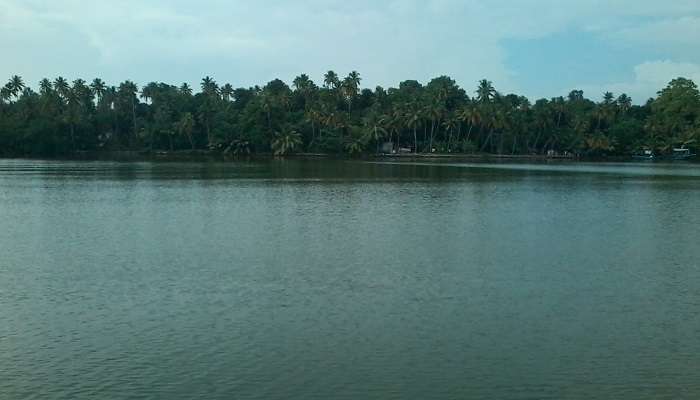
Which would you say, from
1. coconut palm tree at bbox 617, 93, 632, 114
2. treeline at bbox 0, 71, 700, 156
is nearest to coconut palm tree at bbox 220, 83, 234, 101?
treeline at bbox 0, 71, 700, 156

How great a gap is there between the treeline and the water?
103 metres

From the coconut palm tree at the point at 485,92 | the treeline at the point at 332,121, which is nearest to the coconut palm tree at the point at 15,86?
the treeline at the point at 332,121

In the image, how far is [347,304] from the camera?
2005 centimetres

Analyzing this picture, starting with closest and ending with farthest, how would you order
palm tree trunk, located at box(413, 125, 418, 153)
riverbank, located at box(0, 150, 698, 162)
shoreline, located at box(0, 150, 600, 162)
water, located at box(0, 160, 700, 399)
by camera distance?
water, located at box(0, 160, 700, 399) < riverbank, located at box(0, 150, 698, 162) < shoreline, located at box(0, 150, 600, 162) < palm tree trunk, located at box(413, 125, 418, 153)

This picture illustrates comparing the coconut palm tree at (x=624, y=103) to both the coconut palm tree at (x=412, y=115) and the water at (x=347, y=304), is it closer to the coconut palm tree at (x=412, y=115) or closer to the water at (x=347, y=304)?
the coconut palm tree at (x=412, y=115)

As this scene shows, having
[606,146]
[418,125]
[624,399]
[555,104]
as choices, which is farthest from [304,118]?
[624,399]

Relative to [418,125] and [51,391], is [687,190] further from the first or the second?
[418,125]

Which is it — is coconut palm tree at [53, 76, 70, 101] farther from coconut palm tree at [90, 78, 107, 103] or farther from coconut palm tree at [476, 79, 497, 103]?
coconut palm tree at [476, 79, 497, 103]

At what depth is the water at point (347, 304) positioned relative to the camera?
14.2 m

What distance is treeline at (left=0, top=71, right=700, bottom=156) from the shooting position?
14325cm

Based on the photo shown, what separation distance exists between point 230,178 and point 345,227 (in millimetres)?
40042

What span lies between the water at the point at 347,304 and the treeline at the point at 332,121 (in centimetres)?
10295

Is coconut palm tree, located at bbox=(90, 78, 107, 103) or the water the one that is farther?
coconut palm tree, located at bbox=(90, 78, 107, 103)

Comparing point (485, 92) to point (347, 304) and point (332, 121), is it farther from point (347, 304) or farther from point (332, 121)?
point (347, 304)
